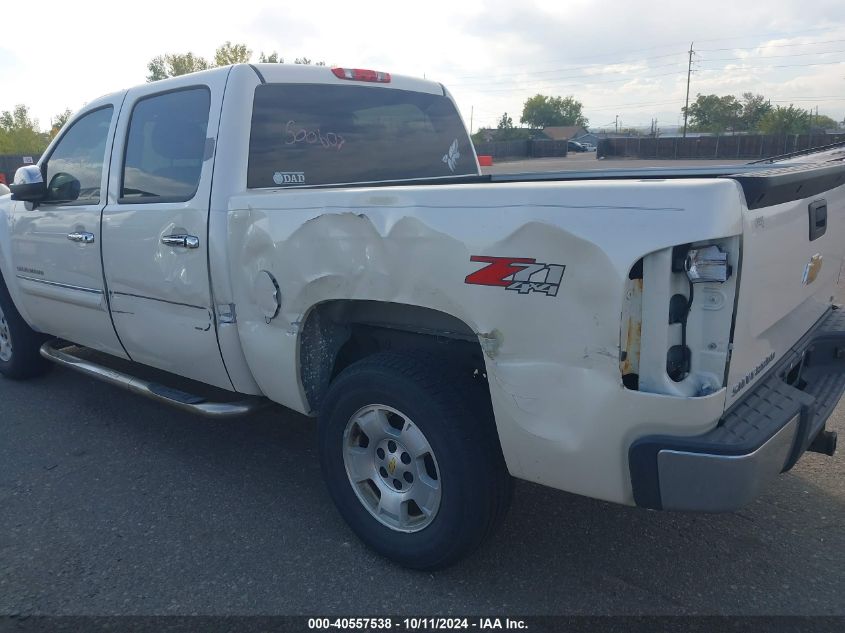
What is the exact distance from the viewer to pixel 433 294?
253cm

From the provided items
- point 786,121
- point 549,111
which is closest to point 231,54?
point 786,121

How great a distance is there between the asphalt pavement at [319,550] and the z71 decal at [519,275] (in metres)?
1.28

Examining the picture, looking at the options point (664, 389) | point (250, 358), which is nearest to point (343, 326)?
point (250, 358)

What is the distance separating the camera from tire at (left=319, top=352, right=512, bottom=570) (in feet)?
8.61

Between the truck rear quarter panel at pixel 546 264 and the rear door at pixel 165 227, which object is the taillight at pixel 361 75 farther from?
the truck rear quarter panel at pixel 546 264

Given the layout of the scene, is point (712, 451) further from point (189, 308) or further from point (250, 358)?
point (189, 308)

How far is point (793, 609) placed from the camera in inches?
105

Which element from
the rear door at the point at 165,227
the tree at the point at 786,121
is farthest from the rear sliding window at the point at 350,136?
the tree at the point at 786,121

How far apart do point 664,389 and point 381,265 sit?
43.6 inches

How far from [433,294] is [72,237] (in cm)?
280

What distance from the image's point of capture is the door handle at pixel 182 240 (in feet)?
11.2

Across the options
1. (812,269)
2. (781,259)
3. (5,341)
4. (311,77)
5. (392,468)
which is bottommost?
(5,341)

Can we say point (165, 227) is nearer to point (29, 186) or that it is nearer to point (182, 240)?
point (182, 240)

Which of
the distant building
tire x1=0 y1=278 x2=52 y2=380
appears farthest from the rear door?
the distant building
